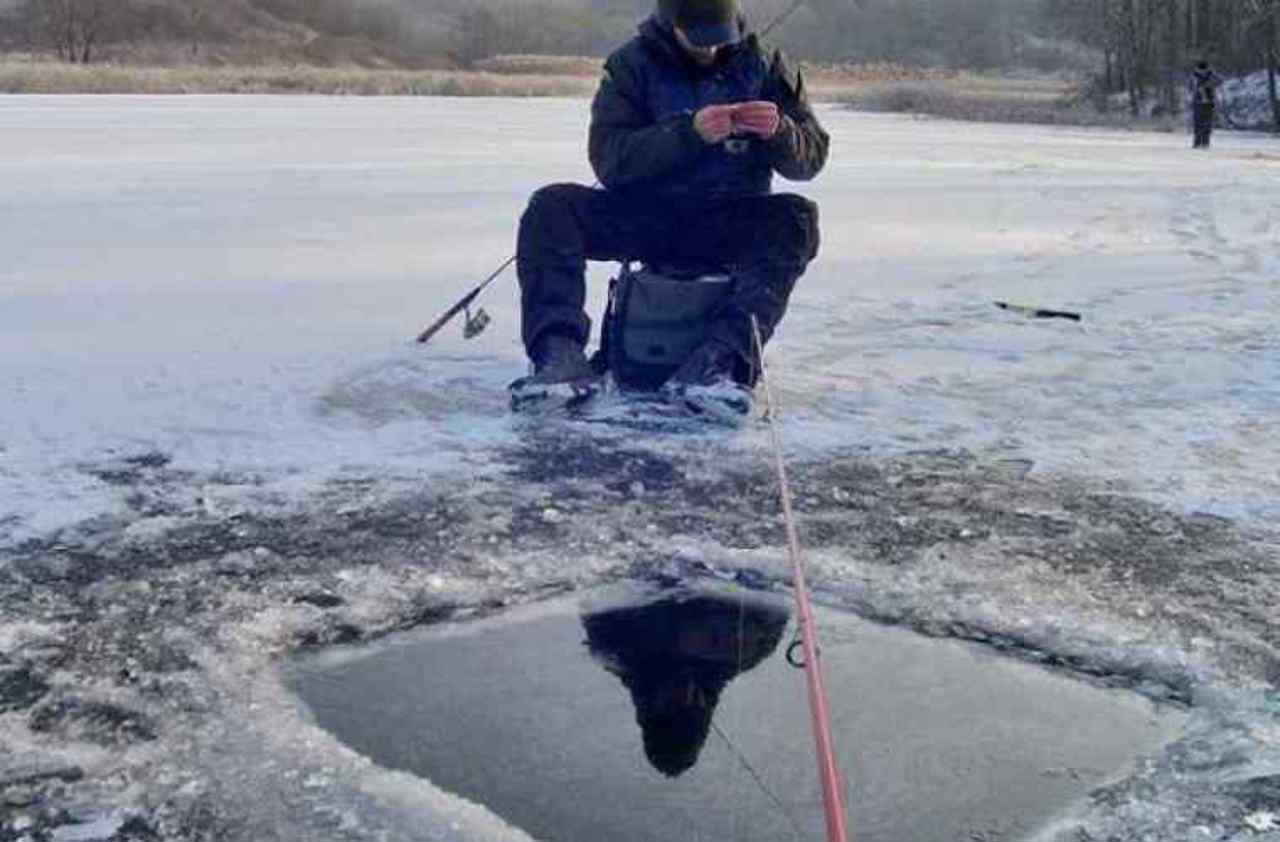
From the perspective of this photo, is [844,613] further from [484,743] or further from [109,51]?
[109,51]

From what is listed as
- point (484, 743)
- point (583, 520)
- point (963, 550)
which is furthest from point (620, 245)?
point (484, 743)

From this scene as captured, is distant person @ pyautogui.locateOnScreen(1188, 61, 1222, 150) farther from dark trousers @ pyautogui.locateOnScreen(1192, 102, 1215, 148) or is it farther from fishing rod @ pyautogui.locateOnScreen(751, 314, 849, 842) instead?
fishing rod @ pyautogui.locateOnScreen(751, 314, 849, 842)

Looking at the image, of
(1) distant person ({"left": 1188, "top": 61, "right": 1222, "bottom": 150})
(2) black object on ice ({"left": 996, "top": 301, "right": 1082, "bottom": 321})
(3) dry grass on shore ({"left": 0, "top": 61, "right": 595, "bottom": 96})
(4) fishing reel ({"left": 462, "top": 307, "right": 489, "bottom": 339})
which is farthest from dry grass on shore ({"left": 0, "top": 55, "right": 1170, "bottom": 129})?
(4) fishing reel ({"left": 462, "top": 307, "right": 489, "bottom": 339})

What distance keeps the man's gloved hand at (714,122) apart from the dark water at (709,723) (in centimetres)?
181

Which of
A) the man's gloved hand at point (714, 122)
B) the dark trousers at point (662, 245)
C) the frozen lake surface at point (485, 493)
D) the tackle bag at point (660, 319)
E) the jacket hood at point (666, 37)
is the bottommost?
the frozen lake surface at point (485, 493)

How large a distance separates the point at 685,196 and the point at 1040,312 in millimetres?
2139

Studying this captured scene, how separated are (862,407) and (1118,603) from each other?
5.59ft

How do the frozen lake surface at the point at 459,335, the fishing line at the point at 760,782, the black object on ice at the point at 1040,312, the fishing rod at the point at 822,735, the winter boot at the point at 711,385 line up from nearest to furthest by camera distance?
the fishing rod at the point at 822,735
the fishing line at the point at 760,782
the frozen lake surface at the point at 459,335
the winter boot at the point at 711,385
the black object on ice at the point at 1040,312

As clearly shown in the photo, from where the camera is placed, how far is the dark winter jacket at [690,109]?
4.99 metres

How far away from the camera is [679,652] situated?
3090 millimetres

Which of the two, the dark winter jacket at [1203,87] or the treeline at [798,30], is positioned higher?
the treeline at [798,30]

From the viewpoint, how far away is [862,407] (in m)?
Answer: 4.96

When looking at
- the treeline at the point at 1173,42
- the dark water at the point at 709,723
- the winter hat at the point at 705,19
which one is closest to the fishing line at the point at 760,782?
the dark water at the point at 709,723

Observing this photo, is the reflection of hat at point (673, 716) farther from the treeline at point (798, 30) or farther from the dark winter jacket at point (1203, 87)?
the treeline at point (798, 30)
